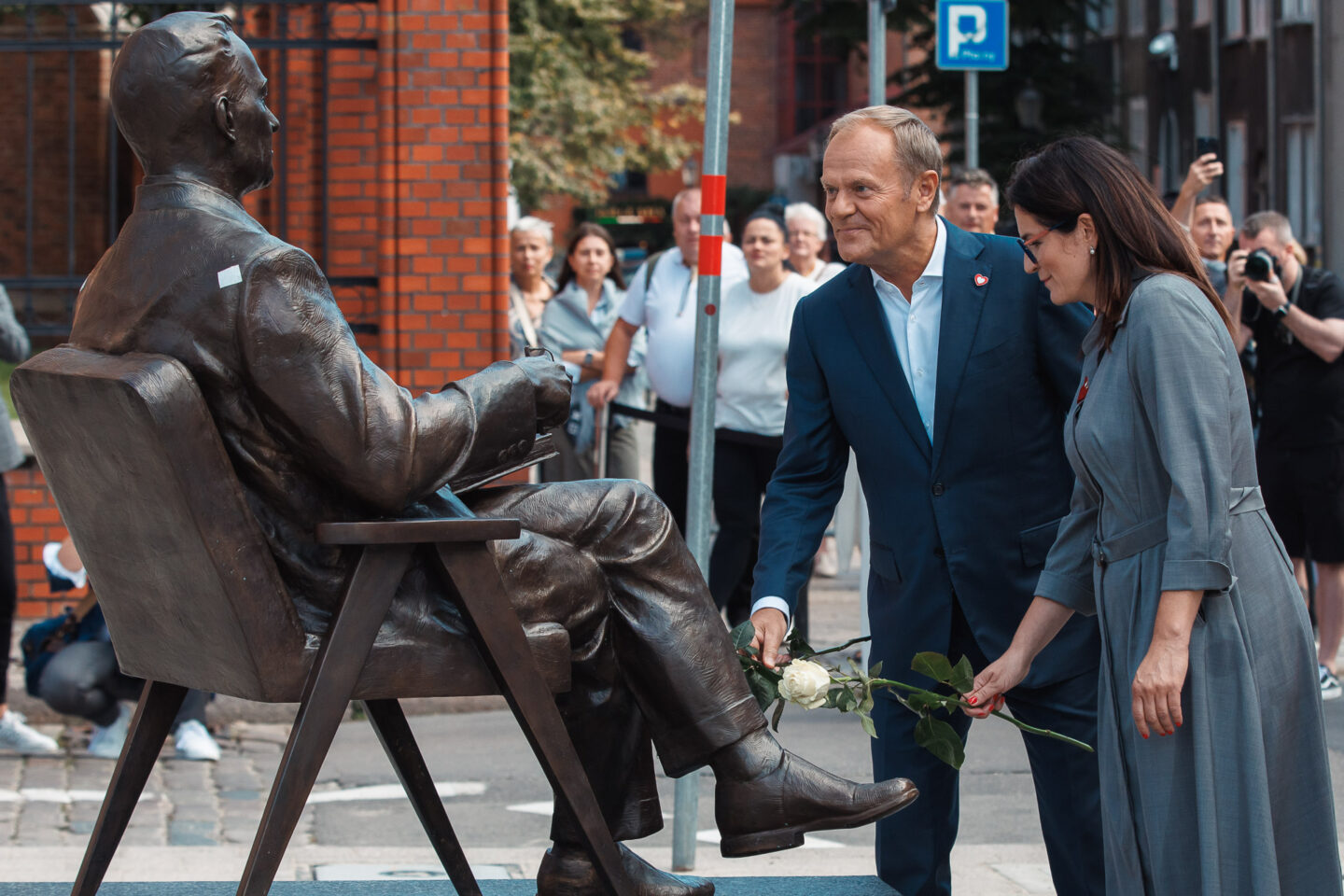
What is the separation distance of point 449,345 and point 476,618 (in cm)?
489

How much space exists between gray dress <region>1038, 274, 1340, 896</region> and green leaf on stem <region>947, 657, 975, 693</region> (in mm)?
313

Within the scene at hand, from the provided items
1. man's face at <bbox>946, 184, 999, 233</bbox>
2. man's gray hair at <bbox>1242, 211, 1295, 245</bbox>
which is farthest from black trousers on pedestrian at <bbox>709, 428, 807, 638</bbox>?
man's gray hair at <bbox>1242, 211, 1295, 245</bbox>

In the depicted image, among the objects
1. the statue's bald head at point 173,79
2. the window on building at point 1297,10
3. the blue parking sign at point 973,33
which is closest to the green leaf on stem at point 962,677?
the statue's bald head at point 173,79

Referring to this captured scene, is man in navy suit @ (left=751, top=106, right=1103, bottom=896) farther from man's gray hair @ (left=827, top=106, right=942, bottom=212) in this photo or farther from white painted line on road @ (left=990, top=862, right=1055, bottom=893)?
white painted line on road @ (left=990, top=862, right=1055, bottom=893)

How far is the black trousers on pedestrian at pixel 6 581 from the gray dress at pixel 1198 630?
183 inches

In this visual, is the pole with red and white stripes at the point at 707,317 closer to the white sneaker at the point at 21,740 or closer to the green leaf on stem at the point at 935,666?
the green leaf on stem at the point at 935,666

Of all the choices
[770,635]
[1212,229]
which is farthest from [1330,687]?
[770,635]

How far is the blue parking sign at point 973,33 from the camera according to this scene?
8758mm

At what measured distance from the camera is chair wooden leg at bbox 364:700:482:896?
3.60 metres

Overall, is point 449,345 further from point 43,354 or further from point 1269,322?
point 43,354

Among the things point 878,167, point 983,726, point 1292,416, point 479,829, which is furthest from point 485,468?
point 1292,416

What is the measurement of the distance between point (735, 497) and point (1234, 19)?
25877 millimetres

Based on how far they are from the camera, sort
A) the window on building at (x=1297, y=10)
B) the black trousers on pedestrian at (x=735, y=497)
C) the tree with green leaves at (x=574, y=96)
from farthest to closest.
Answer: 1. the tree with green leaves at (x=574, y=96)
2. the window on building at (x=1297, y=10)
3. the black trousers on pedestrian at (x=735, y=497)

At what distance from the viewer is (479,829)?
5.79m
